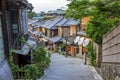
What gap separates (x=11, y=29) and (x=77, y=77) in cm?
552

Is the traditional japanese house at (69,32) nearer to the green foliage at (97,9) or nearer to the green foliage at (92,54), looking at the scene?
the green foliage at (92,54)

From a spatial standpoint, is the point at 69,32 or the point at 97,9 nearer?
the point at 97,9

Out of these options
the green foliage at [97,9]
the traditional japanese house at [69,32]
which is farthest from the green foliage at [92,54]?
the green foliage at [97,9]

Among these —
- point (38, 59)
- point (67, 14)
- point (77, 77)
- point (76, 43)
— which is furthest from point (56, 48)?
point (67, 14)

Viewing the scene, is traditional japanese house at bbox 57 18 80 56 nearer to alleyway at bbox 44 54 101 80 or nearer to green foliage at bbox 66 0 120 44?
alleyway at bbox 44 54 101 80

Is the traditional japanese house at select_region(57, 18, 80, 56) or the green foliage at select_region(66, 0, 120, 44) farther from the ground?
the green foliage at select_region(66, 0, 120, 44)

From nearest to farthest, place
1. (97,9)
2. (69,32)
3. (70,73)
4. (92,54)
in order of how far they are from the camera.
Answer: (97,9)
(70,73)
(92,54)
(69,32)

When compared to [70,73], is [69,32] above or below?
above

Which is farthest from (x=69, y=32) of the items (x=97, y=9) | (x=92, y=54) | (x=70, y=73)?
(x=97, y=9)

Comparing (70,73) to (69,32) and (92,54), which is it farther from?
(69,32)

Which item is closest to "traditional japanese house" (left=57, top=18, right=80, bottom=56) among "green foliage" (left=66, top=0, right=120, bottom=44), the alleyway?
the alleyway

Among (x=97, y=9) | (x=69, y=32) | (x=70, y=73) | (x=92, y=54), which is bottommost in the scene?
(x=70, y=73)

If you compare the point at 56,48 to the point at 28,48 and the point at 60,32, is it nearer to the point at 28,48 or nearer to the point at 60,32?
the point at 60,32

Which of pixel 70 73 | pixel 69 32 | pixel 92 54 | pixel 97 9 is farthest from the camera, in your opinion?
pixel 69 32
